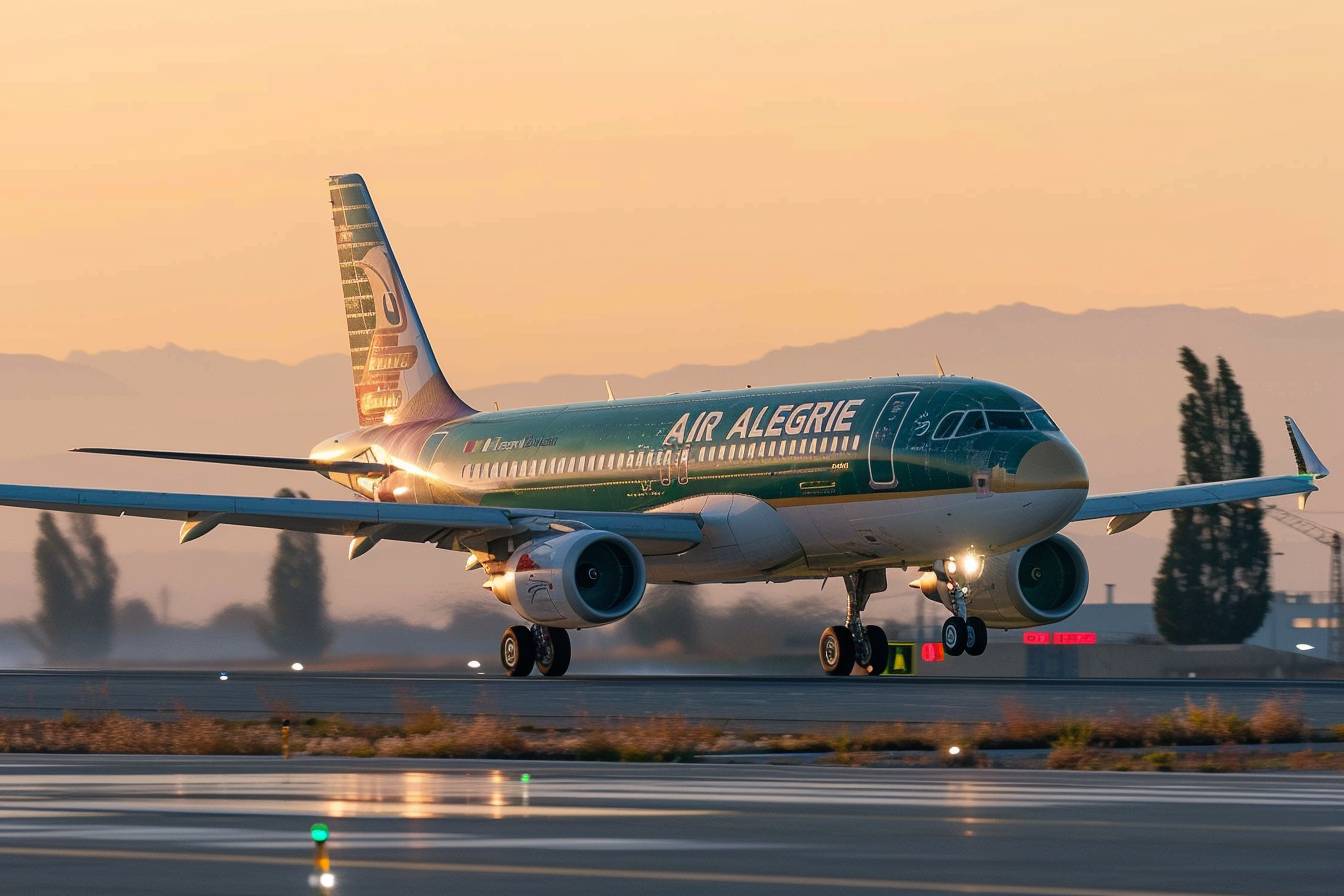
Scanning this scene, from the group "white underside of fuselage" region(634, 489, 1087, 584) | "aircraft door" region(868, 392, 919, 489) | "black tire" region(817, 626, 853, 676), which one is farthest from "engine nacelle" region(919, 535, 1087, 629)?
"aircraft door" region(868, 392, 919, 489)

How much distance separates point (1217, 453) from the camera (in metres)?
86.2

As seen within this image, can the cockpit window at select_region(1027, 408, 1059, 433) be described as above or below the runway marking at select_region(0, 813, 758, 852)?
above

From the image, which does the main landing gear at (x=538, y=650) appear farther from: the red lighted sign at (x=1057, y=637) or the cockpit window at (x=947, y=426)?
the red lighted sign at (x=1057, y=637)

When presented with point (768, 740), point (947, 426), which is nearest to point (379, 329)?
point (947, 426)

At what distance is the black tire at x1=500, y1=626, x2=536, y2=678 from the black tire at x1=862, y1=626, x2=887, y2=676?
578 centimetres

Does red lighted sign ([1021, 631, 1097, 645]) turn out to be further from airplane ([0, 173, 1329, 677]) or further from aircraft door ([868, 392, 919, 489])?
aircraft door ([868, 392, 919, 489])

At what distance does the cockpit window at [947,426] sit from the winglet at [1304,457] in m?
8.99

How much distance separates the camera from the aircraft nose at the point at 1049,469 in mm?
38094

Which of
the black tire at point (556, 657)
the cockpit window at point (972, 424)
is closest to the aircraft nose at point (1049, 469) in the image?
the cockpit window at point (972, 424)

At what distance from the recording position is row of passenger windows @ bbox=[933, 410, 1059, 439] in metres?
38.9

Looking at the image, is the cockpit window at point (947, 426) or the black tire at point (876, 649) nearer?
the cockpit window at point (947, 426)

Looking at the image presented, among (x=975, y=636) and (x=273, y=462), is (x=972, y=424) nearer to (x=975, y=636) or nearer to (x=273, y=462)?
(x=975, y=636)

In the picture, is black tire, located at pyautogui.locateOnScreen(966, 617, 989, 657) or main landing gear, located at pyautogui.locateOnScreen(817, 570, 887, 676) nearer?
black tire, located at pyautogui.locateOnScreen(966, 617, 989, 657)

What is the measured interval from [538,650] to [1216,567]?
45.8 m
